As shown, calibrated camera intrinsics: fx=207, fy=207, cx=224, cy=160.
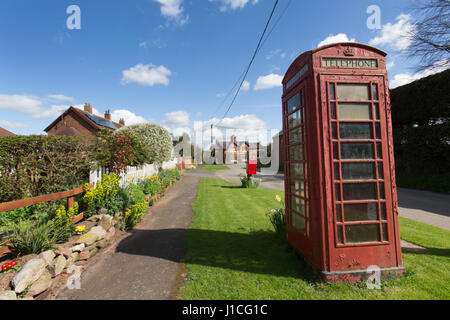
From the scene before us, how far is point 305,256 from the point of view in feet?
11.5

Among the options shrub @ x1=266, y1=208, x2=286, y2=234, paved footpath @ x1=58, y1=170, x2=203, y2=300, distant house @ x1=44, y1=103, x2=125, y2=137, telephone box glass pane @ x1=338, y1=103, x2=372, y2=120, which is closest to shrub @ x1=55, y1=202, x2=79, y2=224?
paved footpath @ x1=58, y1=170, x2=203, y2=300

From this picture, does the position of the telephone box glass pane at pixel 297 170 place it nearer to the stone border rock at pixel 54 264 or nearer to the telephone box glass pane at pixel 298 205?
the telephone box glass pane at pixel 298 205

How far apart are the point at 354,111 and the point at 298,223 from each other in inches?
85.3

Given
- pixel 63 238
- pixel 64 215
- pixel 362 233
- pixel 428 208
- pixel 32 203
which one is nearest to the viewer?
pixel 362 233

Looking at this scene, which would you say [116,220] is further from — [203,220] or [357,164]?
[357,164]

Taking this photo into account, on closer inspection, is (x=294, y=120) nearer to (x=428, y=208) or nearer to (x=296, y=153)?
(x=296, y=153)

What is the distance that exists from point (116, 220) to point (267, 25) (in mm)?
8129

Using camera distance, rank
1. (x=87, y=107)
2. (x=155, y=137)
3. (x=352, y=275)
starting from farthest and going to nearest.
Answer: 1. (x=87, y=107)
2. (x=155, y=137)
3. (x=352, y=275)

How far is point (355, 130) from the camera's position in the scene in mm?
3268

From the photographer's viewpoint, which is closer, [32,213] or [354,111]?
[354,111]

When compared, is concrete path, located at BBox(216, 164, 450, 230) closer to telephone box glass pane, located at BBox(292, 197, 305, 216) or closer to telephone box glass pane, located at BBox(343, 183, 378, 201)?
telephone box glass pane, located at BBox(343, 183, 378, 201)

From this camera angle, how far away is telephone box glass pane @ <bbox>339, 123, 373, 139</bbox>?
3.23m

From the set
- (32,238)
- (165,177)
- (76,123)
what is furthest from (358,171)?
(76,123)

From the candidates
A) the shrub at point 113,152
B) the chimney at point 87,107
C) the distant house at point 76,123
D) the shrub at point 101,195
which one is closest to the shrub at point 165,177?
the shrub at point 113,152
